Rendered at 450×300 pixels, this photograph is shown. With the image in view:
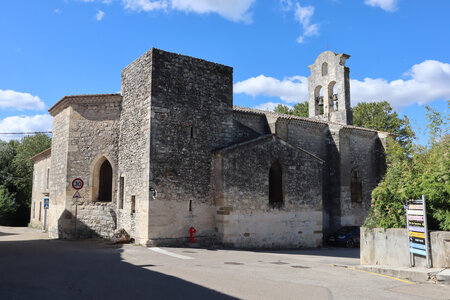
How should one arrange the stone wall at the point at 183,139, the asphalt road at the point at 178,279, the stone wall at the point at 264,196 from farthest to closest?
1. the stone wall at the point at 264,196
2. the stone wall at the point at 183,139
3. the asphalt road at the point at 178,279

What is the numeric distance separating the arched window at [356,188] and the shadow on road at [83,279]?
16.3 metres

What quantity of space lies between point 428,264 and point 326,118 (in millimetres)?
19314

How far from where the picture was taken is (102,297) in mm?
6156

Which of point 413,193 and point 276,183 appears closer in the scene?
point 413,193

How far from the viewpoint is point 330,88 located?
2698 cm

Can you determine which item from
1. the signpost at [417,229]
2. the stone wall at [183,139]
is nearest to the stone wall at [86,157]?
the stone wall at [183,139]

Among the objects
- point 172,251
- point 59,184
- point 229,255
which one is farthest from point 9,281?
point 59,184

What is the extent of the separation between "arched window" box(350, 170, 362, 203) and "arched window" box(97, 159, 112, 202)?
14.7 m

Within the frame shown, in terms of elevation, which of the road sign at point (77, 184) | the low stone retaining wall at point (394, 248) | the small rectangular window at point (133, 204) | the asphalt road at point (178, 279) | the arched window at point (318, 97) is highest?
the arched window at point (318, 97)

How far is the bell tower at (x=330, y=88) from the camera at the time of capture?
2581cm

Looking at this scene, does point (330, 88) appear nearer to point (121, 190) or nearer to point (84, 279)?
point (121, 190)

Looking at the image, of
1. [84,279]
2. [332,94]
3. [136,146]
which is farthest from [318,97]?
[84,279]

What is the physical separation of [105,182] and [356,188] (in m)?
15.2

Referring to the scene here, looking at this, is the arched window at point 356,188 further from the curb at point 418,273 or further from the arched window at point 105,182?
the arched window at point 105,182
